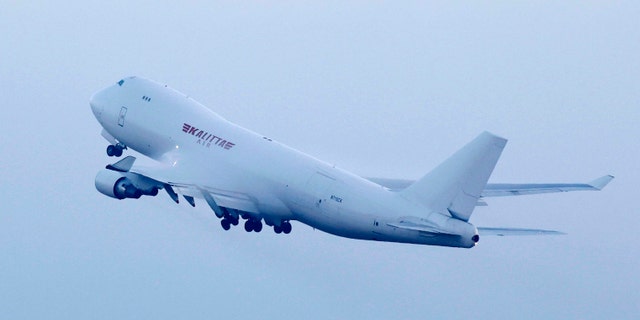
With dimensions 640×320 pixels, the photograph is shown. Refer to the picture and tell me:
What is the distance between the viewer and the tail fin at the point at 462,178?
63062 mm

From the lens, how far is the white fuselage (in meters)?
66.6

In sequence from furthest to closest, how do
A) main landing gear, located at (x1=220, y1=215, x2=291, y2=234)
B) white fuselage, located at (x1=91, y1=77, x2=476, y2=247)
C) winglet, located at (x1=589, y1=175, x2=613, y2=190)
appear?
1. main landing gear, located at (x1=220, y1=215, x2=291, y2=234)
2. winglet, located at (x1=589, y1=175, x2=613, y2=190)
3. white fuselage, located at (x1=91, y1=77, x2=476, y2=247)

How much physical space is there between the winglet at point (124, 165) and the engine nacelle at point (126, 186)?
1.50 m

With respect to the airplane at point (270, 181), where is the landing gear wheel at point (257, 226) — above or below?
below

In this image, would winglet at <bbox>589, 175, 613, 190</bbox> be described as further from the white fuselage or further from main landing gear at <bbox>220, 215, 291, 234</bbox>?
main landing gear at <bbox>220, 215, 291, 234</bbox>

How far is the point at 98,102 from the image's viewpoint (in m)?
83.4

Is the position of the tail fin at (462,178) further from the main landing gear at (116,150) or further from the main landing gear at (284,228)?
the main landing gear at (116,150)

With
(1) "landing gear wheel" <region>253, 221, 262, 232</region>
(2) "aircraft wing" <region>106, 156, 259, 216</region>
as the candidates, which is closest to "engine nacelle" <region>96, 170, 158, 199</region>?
(2) "aircraft wing" <region>106, 156, 259, 216</region>

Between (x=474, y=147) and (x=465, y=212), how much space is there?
283 centimetres

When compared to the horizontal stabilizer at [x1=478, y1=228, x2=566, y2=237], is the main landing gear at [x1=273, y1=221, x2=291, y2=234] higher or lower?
lower

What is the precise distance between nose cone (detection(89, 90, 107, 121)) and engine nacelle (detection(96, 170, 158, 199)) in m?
9.99

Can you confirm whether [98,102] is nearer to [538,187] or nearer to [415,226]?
[415,226]

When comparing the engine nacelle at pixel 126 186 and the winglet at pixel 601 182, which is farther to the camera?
the engine nacelle at pixel 126 186

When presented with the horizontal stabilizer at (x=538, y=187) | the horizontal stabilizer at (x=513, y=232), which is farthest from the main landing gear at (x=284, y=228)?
the horizontal stabilizer at (x=513, y=232)
